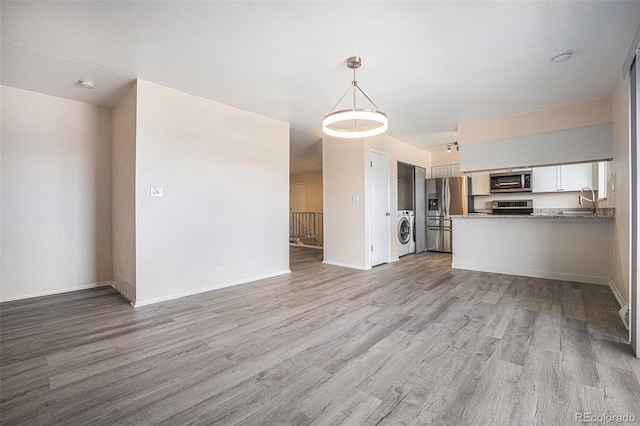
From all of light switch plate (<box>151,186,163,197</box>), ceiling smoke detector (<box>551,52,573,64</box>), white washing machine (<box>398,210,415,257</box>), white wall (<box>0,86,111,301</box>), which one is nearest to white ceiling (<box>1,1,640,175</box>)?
ceiling smoke detector (<box>551,52,573,64</box>)

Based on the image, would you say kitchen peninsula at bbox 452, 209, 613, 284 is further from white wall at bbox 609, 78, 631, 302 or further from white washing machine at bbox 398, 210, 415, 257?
white washing machine at bbox 398, 210, 415, 257

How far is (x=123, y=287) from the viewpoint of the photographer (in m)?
3.38

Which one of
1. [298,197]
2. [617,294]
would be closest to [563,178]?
[617,294]

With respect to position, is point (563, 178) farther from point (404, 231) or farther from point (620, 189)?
point (404, 231)

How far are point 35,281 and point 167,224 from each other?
5.97ft

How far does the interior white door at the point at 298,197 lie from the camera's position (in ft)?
34.4

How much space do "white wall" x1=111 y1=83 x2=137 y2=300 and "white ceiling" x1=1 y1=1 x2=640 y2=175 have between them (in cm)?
29

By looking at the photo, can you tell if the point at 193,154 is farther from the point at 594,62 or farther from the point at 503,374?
the point at 594,62

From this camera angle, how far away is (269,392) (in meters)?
1.56

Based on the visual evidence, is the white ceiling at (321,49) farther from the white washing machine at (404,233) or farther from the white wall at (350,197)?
the white washing machine at (404,233)

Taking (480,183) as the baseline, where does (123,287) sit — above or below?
below

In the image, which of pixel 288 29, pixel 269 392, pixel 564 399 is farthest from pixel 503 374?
pixel 288 29

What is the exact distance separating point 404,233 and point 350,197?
182 cm

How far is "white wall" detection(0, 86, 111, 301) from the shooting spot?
10.5ft
